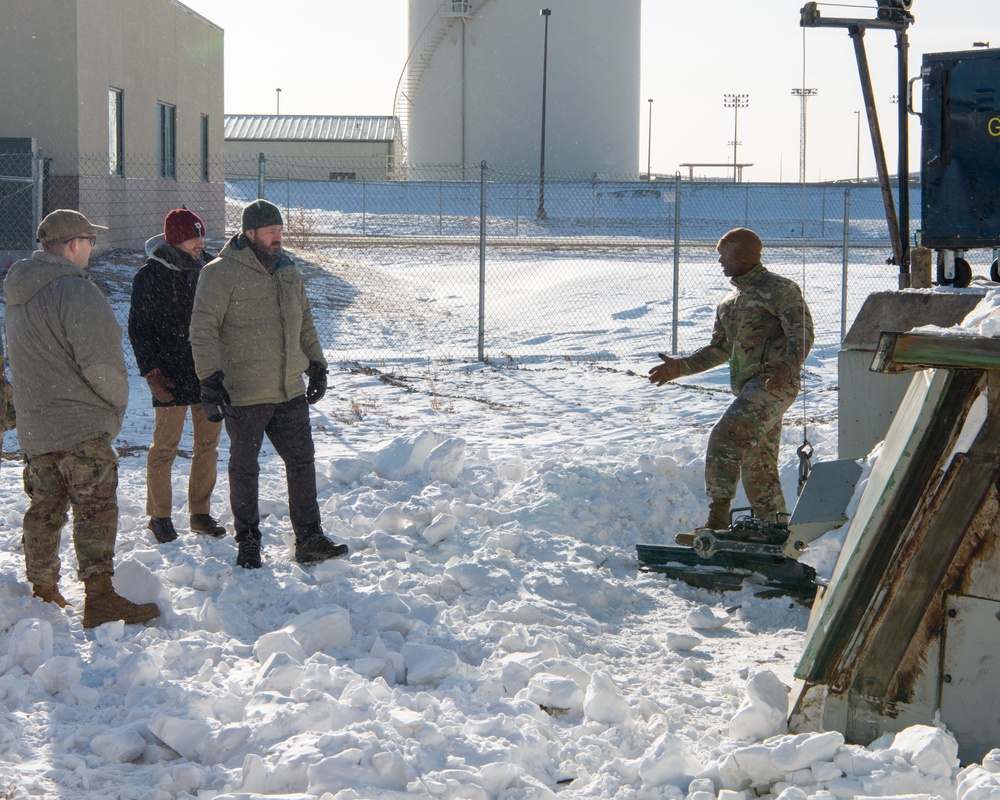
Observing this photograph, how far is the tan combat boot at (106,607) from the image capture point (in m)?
4.72

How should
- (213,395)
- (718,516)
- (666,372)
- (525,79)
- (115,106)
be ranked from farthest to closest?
(525,79), (115,106), (666,372), (718,516), (213,395)

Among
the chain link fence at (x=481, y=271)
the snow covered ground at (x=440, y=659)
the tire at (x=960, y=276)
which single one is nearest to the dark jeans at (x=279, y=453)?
the snow covered ground at (x=440, y=659)

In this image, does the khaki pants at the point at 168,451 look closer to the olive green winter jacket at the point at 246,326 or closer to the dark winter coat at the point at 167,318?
the dark winter coat at the point at 167,318

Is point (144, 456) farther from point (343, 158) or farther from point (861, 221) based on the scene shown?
point (343, 158)

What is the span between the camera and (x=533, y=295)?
1952 centimetres

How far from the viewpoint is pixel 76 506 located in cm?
480

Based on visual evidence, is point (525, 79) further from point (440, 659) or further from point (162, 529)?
point (440, 659)

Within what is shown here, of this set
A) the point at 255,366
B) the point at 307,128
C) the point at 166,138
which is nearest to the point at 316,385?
the point at 255,366

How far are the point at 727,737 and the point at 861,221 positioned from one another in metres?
40.1

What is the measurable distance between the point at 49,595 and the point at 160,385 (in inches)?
52.5

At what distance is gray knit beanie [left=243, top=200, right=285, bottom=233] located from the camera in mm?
5586

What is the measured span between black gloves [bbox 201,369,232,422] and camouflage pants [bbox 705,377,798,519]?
7.88 feet

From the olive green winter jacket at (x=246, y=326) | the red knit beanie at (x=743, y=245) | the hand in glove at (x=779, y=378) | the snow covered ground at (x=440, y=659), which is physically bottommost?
the snow covered ground at (x=440, y=659)

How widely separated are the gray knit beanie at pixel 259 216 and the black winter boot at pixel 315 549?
153cm
